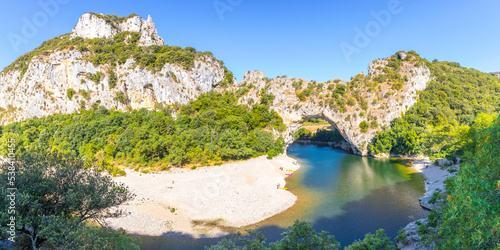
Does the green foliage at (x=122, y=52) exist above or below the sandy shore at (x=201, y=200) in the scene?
above

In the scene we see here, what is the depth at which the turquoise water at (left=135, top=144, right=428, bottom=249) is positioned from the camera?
17.4m

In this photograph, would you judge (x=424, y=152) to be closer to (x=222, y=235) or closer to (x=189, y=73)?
(x=222, y=235)

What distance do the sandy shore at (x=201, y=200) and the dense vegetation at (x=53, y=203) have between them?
6953mm

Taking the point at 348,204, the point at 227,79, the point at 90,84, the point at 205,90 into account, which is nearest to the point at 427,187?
the point at 348,204

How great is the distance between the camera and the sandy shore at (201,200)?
19062 mm

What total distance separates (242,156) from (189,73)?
3560 cm

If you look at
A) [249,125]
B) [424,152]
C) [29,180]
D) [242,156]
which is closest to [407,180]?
[424,152]

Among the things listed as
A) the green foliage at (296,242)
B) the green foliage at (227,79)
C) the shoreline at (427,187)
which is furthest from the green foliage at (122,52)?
the green foliage at (296,242)

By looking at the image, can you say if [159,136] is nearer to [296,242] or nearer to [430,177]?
[296,242]

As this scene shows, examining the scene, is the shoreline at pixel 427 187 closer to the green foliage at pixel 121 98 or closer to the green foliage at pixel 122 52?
the green foliage at pixel 122 52

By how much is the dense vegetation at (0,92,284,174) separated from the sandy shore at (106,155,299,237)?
503cm

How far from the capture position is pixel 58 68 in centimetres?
6234

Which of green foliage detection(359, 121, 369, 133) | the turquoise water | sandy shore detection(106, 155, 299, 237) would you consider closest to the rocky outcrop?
sandy shore detection(106, 155, 299, 237)

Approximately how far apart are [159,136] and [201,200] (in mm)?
21810
